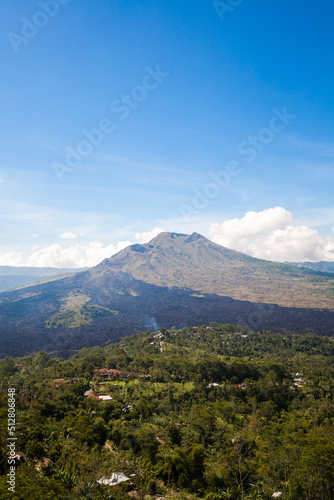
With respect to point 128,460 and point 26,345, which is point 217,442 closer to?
point 128,460

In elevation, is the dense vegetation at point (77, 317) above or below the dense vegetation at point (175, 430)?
below

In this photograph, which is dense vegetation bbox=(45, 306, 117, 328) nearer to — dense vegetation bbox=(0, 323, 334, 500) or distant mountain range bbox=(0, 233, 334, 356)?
distant mountain range bbox=(0, 233, 334, 356)

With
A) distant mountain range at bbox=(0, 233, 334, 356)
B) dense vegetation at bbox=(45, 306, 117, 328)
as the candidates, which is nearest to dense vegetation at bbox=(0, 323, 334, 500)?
distant mountain range at bbox=(0, 233, 334, 356)

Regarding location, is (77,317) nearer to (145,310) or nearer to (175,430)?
(145,310)

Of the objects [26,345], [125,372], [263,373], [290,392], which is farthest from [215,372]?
[26,345]

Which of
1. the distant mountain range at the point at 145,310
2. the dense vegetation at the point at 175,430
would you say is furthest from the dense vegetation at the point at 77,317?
the dense vegetation at the point at 175,430

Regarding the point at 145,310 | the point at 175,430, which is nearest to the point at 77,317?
the point at 145,310

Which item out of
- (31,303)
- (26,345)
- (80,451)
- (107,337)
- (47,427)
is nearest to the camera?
(80,451)

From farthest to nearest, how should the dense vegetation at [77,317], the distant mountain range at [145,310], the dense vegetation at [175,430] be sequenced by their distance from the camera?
1. the dense vegetation at [77,317]
2. the distant mountain range at [145,310]
3. the dense vegetation at [175,430]

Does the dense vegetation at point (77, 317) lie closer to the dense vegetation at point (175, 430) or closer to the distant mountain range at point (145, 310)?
the distant mountain range at point (145, 310)
